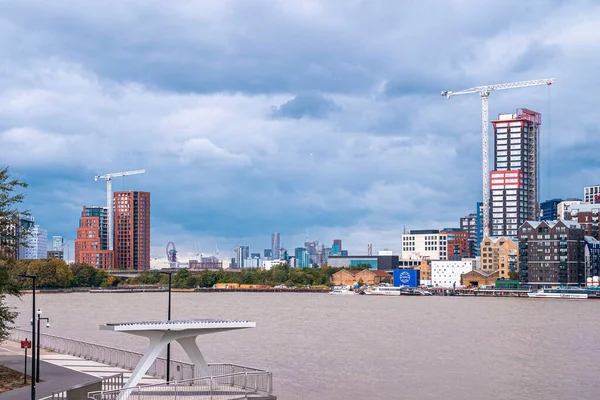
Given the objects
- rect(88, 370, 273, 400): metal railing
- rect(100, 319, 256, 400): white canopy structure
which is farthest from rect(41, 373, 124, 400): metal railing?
rect(100, 319, 256, 400): white canopy structure

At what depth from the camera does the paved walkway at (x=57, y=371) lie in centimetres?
4103

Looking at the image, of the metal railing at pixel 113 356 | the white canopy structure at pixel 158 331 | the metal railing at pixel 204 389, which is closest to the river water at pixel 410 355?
the metal railing at pixel 113 356

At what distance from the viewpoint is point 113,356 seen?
5572cm

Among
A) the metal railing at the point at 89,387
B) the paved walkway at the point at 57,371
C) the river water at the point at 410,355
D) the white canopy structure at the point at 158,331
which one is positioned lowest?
the river water at the point at 410,355

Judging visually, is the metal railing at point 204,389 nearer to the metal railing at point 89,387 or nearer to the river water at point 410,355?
the metal railing at point 89,387

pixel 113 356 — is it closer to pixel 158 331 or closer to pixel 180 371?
pixel 180 371

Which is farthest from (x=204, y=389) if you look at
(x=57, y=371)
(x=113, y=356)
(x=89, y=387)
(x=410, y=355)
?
(x=410, y=355)

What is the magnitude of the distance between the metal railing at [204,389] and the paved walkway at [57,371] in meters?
5.60

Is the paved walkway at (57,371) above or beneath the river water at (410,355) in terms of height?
above

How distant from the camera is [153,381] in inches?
1785

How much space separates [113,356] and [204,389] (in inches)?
807

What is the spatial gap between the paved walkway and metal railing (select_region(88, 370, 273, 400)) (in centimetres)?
560

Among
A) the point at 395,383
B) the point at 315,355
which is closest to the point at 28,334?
the point at 315,355

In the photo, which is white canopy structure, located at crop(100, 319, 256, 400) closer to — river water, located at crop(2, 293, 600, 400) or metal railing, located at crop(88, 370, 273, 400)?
metal railing, located at crop(88, 370, 273, 400)
